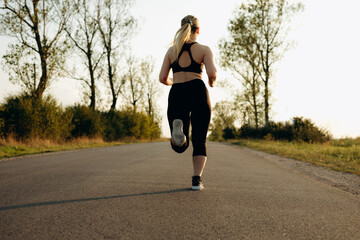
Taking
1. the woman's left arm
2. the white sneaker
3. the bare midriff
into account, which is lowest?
the white sneaker

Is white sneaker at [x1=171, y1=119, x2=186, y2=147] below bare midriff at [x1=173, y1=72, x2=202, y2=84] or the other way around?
below

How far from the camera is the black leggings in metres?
4.35

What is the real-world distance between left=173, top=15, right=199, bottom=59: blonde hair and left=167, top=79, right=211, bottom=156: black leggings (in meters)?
0.47

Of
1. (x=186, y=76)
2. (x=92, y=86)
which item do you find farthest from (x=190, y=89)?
(x=92, y=86)

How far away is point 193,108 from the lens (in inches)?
174

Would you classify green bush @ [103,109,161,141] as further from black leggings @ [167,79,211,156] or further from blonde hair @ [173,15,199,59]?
blonde hair @ [173,15,199,59]

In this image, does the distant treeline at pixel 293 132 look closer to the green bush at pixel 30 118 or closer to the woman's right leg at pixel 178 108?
the green bush at pixel 30 118

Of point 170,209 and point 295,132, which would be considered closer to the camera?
point 170,209

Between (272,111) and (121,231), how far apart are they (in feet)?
94.5

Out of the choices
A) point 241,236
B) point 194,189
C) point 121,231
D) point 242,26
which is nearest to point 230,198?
point 194,189

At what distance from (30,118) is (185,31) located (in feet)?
47.3

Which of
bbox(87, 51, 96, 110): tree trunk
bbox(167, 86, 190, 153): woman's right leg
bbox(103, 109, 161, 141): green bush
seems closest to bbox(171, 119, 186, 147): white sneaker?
bbox(167, 86, 190, 153): woman's right leg

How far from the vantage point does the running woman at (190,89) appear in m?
4.27

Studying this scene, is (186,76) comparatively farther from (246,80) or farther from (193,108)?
(246,80)
